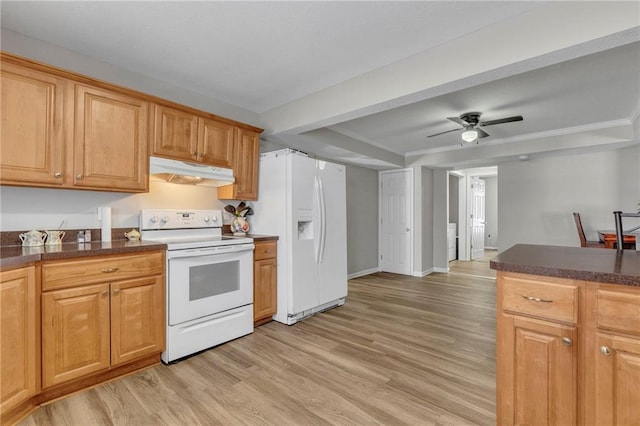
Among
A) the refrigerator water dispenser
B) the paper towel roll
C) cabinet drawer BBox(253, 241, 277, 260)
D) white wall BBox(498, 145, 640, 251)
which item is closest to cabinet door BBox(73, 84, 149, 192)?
the paper towel roll

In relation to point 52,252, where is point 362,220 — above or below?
above

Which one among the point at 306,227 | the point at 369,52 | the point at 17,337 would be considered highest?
the point at 369,52

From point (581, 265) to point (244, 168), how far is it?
2.91m

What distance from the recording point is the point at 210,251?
8.67ft

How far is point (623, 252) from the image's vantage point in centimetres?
180

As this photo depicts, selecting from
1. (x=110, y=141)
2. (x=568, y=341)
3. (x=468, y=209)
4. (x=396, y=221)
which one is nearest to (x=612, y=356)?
(x=568, y=341)

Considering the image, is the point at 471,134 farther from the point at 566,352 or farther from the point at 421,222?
the point at 566,352

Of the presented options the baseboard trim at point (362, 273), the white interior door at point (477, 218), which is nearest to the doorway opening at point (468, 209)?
the white interior door at point (477, 218)

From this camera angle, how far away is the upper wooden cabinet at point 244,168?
3.25m

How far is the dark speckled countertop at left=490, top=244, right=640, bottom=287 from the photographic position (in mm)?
1227

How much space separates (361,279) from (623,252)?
3903 mm

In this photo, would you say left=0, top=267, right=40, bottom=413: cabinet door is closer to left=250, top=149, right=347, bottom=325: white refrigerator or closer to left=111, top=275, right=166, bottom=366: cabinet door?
left=111, top=275, right=166, bottom=366: cabinet door

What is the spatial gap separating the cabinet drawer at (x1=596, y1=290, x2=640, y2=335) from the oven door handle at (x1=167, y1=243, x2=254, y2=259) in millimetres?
2523

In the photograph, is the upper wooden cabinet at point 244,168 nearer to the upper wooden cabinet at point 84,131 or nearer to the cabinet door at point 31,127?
the upper wooden cabinet at point 84,131
